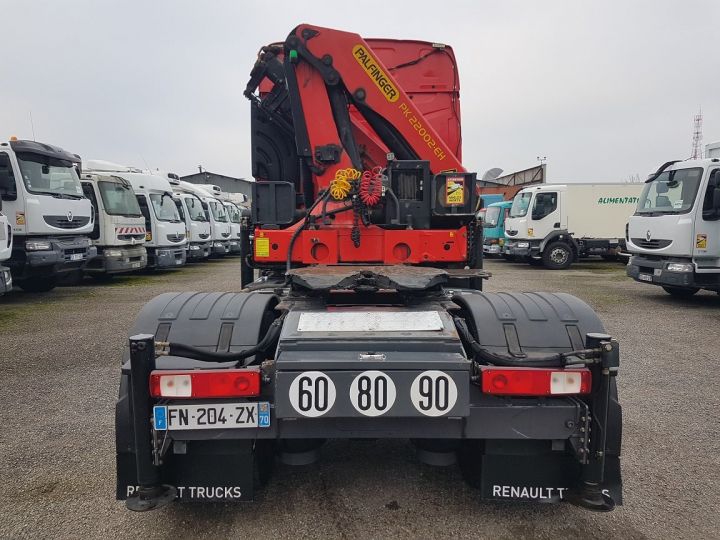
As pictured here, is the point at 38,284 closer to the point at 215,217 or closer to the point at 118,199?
the point at 118,199

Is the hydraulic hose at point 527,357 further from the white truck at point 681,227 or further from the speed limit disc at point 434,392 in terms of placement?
the white truck at point 681,227

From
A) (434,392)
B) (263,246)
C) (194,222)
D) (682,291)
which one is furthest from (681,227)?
(194,222)

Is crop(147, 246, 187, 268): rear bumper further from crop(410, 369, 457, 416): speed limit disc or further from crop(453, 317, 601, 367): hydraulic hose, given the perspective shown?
crop(410, 369, 457, 416): speed limit disc

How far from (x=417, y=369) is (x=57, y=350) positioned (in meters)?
5.37

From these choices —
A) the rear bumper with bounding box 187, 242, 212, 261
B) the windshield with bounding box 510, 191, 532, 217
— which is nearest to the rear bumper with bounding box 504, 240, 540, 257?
the windshield with bounding box 510, 191, 532, 217

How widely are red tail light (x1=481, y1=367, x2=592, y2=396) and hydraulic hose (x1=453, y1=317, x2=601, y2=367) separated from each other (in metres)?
0.07

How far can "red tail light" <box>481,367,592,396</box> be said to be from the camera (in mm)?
2113

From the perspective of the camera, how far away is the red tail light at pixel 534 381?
2113 millimetres

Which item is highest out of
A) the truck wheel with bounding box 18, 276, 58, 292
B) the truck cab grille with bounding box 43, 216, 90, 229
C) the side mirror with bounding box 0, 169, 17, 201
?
the side mirror with bounding box 0, 169, 17, 201

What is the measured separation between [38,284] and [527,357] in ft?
37.5

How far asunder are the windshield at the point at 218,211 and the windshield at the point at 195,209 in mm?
1474

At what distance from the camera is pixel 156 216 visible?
1433cm

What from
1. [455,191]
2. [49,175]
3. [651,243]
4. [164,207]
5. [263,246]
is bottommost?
[651,243]

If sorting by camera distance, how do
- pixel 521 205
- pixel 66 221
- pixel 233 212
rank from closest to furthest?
pixel 66 221 < pixel 521 205 < pixel 233 212
